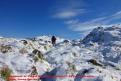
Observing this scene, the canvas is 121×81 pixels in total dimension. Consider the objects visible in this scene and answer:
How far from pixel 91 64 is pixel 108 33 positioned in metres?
35.6

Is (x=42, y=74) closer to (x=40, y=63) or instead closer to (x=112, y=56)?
(x=40, y=63)

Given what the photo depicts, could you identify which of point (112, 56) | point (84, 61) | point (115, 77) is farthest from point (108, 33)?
point (115, 77)

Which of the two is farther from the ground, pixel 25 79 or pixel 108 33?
pixel 108 33

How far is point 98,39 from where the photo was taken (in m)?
57.1

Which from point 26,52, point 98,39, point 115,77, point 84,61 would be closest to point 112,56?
point 84,61

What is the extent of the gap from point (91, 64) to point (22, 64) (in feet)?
22.8

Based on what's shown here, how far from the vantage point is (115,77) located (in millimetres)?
19562

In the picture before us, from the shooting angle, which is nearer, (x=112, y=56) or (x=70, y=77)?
(x=70, y=77)

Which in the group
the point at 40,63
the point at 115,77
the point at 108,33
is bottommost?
the point at 115,77

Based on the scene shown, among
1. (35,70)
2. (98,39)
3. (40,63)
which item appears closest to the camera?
(35,70)

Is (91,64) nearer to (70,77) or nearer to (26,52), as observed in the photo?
(70,77)

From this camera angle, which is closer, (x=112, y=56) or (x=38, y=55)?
(x=38, y=55)

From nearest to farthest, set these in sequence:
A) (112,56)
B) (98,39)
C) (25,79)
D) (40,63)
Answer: (25,79) → (40,63) → (112,56) → (98,39)

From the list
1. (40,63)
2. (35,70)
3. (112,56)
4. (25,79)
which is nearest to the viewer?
(25,79)
